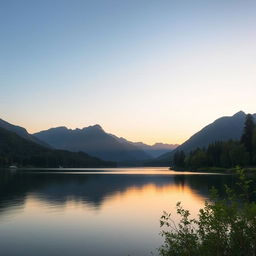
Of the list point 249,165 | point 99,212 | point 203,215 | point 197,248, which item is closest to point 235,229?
point 203,215

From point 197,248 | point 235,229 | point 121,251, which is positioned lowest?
point 121,251

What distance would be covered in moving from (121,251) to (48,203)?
1482 inches

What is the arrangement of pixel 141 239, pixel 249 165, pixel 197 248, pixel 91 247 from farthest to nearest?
pixel 249 165
pixel 141 239
pixel 91 247
pixel 197 248

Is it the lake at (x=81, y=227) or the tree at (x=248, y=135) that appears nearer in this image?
the lake at (x=81, y=227)

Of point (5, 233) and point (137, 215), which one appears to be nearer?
point (5, 233)

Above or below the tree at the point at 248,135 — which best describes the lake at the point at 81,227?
below

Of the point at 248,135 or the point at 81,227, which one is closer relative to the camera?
the point at 81,227

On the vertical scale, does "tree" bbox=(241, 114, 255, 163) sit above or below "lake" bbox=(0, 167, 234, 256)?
above

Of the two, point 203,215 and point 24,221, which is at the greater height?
point 203,215

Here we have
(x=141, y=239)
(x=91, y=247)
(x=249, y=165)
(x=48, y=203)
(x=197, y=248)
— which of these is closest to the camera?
(x=197, y=248)

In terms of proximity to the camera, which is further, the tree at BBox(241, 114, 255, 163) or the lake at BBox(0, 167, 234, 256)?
the tree at BBox(241, 114, 255, 163)

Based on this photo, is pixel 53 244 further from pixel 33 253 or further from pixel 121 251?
pixel 121 251

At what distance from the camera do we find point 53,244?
111 ft

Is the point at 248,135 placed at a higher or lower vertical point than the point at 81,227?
higher
